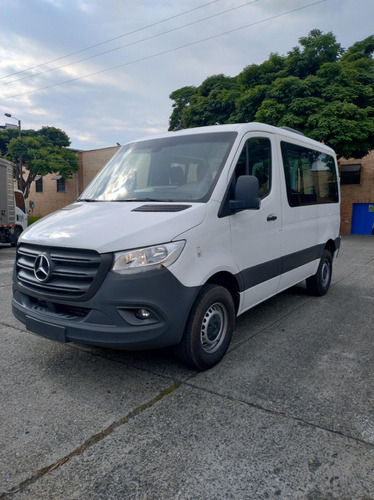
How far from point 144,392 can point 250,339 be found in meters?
1.60

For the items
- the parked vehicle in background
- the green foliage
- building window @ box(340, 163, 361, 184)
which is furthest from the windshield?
building window @ box(340, 163, 361, 184)

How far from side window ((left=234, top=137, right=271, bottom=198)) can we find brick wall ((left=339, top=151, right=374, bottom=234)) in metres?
22.2

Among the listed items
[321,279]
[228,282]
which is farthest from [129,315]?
[321,279]

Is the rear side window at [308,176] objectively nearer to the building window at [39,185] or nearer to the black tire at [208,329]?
the black tire at [208,329]

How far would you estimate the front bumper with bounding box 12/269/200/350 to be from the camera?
2.86 metres

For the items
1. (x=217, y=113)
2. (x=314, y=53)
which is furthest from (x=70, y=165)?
(x=314, y=53)

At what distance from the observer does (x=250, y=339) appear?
14.1 feet

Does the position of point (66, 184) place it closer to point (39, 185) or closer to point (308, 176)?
point (39, 185)

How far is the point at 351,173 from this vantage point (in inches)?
971

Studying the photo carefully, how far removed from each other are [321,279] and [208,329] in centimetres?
336

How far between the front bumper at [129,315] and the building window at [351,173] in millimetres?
24293

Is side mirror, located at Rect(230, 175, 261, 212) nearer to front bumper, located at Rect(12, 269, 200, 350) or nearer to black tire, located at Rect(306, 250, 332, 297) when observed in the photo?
front bumper, located at Rect(12, 269, 200, 350)

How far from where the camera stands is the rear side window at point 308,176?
15.8 feet

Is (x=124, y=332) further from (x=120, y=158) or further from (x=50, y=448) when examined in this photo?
(x=120, y=158)
